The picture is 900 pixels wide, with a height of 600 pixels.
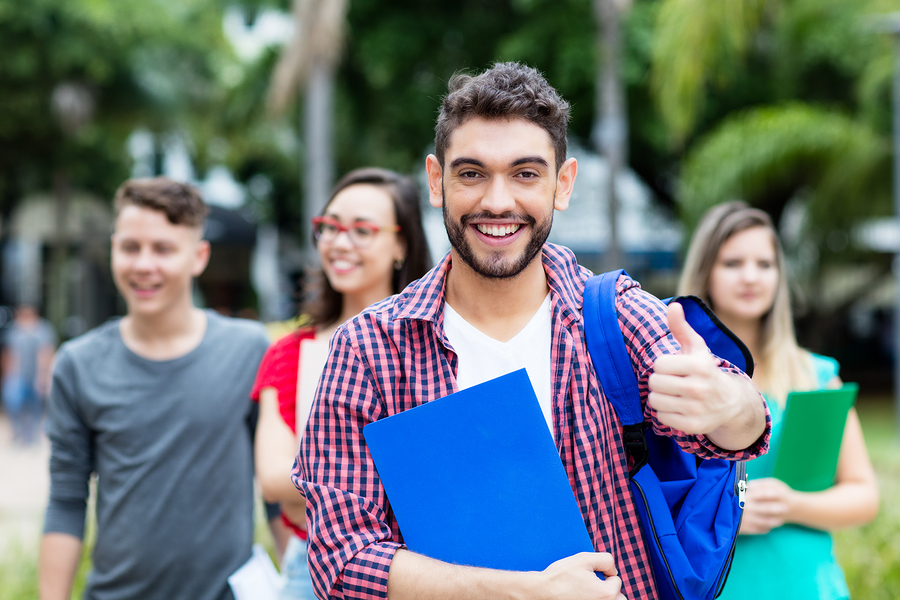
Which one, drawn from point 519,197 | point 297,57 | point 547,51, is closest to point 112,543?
point 519,197

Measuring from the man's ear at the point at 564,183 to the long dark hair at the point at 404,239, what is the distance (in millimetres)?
971

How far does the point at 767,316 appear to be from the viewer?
109 inches

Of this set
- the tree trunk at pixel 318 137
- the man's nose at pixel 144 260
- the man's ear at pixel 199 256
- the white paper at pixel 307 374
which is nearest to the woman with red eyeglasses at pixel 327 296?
the white paper at pixel 307 374

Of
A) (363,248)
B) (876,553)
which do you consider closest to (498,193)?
(363,248)

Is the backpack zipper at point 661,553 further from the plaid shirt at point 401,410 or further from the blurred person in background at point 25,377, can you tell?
the blurred person in background at point 25,377

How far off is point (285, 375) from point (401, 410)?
0.92 metres

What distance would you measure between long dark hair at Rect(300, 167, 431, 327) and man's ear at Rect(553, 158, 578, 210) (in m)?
0.97

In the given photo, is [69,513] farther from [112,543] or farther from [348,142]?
[348,142]

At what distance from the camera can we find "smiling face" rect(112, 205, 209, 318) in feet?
8.68

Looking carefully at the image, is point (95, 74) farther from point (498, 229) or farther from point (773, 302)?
point (498, 229)

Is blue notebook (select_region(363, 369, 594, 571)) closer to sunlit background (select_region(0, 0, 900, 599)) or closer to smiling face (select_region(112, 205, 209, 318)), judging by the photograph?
smiling face (select_region(112, 205, 209, 318))

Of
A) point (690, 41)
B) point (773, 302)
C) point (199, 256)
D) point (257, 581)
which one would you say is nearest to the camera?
point (257, 581)

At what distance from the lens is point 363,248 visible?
8.30 feet

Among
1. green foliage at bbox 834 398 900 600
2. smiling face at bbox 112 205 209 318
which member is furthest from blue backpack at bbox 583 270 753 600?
green foliage at bbox 834 398 900 600
